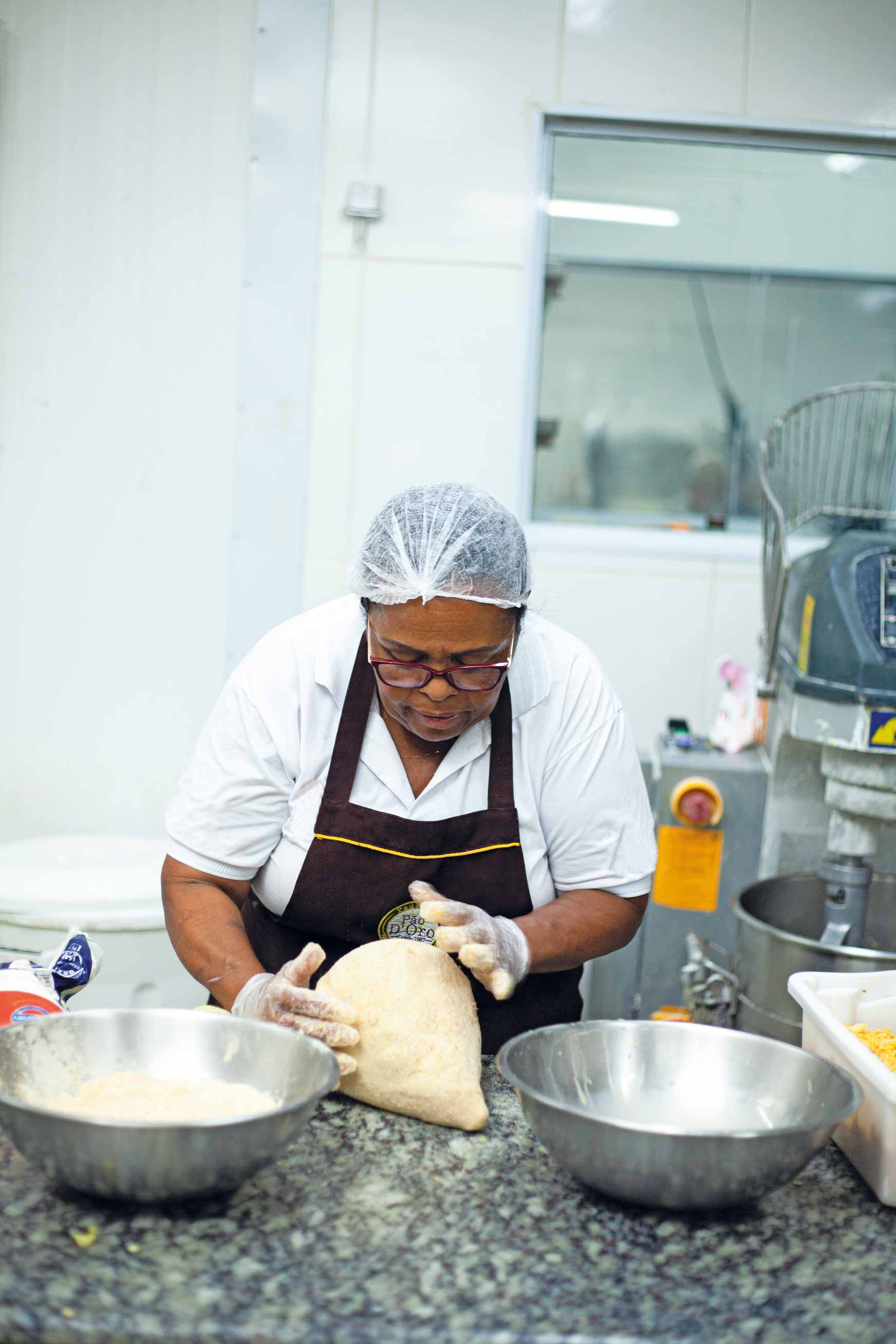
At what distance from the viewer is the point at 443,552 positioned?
4.98 ft

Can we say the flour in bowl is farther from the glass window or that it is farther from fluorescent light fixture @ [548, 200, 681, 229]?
fluorescent light fixture @ [548, 200, 681, 229]

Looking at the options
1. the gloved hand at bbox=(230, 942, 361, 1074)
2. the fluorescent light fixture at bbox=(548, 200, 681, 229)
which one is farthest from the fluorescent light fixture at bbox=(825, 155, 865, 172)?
the gloved hand at bbox=(230, 942, 361, 1074)

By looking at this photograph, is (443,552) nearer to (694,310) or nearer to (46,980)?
(46,980)

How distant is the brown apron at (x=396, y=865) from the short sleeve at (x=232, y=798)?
2.9 inches

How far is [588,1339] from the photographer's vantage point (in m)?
0.89

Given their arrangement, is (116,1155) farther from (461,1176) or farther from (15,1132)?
(461,1176)

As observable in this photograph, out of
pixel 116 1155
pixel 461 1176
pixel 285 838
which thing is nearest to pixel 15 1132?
pixel 116 1155

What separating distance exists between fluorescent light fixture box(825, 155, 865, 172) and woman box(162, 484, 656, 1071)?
1.93m

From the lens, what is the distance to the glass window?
3033mm

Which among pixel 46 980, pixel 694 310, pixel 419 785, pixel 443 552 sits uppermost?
pixel 694 310

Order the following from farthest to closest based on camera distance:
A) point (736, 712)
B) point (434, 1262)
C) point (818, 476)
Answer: point (736, 712), point (818, 476), point (434, 1262)

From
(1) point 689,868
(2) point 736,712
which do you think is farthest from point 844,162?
(1) point 689,868

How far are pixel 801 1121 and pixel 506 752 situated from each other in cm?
67

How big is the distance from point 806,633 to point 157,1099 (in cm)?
154
